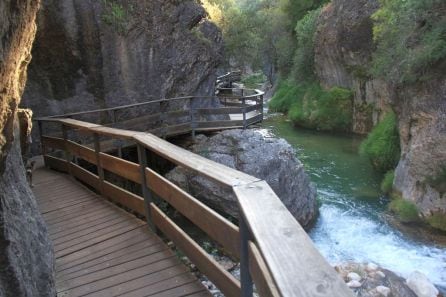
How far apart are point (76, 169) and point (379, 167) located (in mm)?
11649

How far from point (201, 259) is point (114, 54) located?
919 centimetres

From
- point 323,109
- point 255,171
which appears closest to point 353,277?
point 255,171

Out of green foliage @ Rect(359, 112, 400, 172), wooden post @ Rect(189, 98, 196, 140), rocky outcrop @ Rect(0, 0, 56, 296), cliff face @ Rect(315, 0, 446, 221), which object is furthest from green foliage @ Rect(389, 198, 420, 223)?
rocky outcrop @ Rect(0, 0, 56, 296)

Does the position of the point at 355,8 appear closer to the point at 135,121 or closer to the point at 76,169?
the point at 135,121

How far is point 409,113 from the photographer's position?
1298 cm

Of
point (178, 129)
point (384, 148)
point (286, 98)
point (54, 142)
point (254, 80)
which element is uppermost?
point (54, 142)

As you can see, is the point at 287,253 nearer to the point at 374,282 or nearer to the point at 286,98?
the point at 374,282

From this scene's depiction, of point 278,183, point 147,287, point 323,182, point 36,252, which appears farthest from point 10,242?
point 323,182

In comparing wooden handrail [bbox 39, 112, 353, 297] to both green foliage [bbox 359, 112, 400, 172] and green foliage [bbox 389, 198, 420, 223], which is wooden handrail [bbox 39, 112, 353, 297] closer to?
green foliage [bbox 389, 198, 420, 223]

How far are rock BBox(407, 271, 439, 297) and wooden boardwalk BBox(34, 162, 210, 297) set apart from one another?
236 inches

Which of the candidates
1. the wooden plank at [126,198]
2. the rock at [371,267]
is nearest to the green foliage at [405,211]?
the rock at [371,267]

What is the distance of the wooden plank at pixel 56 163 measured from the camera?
26.9 feet

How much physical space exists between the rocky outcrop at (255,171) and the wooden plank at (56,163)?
8.41 feet

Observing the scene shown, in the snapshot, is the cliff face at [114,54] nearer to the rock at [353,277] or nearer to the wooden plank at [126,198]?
the wooden plank at [126,198]
